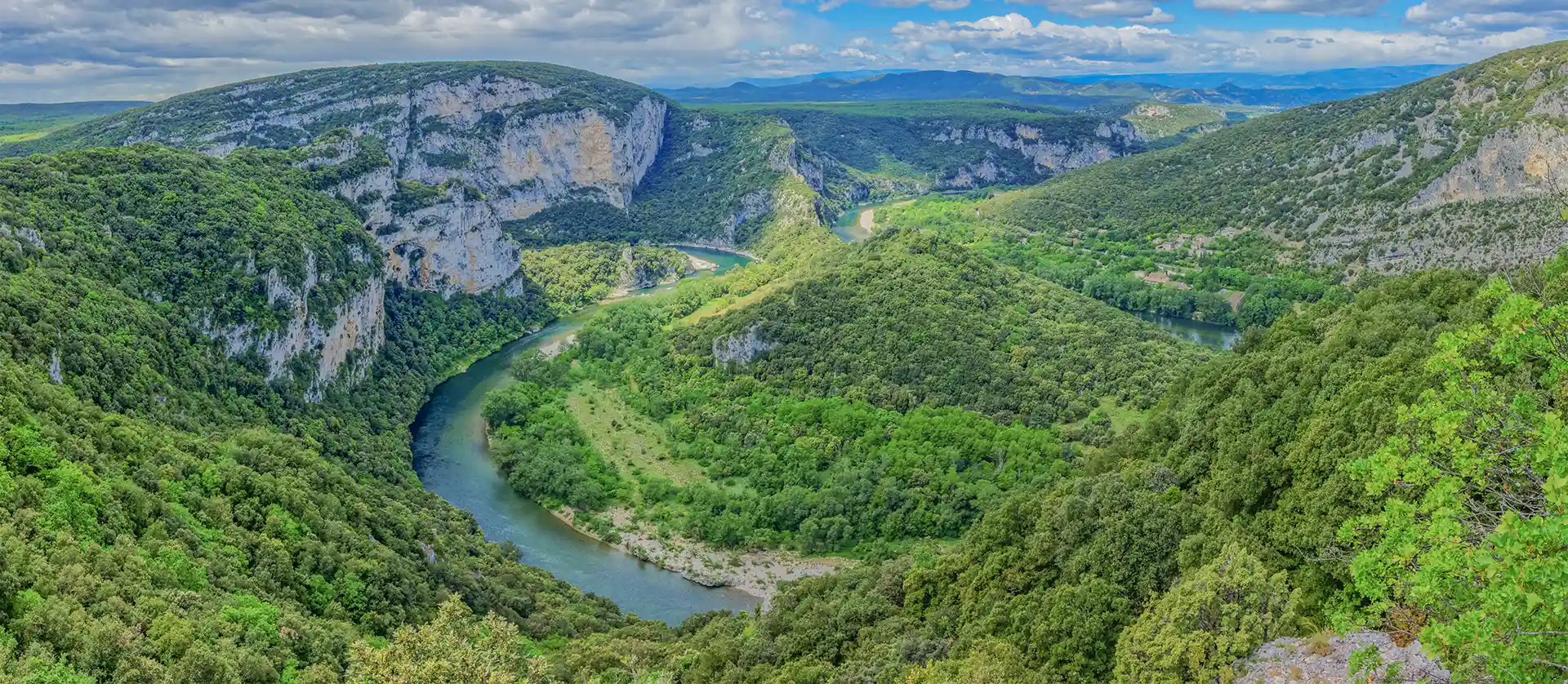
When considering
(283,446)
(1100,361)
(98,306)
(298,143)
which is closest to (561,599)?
(283,446)

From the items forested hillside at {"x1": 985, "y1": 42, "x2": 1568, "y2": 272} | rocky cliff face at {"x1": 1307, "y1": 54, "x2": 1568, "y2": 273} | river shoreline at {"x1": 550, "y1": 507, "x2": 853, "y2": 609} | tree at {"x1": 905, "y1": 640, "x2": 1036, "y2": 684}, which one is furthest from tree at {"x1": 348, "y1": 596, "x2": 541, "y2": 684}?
rocky cliff face at {"x1": 1307, "y1": 54, "x2": 1568, "y2": 273}

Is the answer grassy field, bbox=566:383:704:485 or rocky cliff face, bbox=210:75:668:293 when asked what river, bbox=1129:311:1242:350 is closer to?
grassy field, bbox=566:383:704:485

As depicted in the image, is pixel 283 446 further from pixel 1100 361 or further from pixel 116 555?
pixel 1100 361

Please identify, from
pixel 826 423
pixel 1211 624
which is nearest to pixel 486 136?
pixel 826 423

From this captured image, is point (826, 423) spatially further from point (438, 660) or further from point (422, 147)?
point (422, 147)

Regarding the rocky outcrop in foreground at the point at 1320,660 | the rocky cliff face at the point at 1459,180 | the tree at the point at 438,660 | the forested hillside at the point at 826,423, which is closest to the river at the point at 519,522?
the forested hillside at the point at 826,423

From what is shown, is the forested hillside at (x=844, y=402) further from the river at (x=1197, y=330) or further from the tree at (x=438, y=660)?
the tree at (x=438, y=660)
